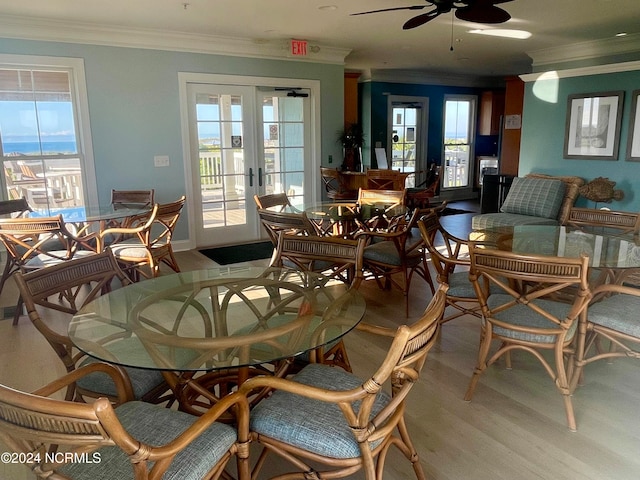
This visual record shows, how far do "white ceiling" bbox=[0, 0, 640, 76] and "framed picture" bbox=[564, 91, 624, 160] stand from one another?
79 centimetres

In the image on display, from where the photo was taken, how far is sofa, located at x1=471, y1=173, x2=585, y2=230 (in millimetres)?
5445

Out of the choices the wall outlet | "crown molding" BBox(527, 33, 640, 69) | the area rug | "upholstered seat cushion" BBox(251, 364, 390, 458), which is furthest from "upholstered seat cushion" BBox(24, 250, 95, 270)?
"crown molding" BBox(527, 33, 640, 69)

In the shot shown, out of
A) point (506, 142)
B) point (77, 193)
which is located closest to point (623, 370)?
point (77, 193)

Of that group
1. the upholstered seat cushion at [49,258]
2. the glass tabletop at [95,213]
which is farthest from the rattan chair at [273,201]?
the upholstered seat cushion at [49,258]

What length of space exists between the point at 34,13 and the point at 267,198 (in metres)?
2.82

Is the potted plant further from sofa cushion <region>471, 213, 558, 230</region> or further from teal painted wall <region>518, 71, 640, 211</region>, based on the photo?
teal painted wall <region>518, 71, 640, 211</region>

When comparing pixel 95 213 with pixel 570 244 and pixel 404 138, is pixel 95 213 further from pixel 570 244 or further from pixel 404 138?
pixel 404 138

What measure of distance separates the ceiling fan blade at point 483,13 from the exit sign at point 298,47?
275 cm

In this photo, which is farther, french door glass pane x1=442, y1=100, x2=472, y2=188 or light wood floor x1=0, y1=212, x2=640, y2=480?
french door glass pane x1=442, y1=100, x2=472, y2=188

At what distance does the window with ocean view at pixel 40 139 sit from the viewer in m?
4.97

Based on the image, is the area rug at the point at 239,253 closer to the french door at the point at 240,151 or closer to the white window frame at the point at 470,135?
the french door at the point at 240,151

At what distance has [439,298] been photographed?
5.47 feet

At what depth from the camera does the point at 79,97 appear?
17.0 feet

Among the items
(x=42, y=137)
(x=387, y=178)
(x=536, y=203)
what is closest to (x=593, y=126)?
(x=536, y=203)
